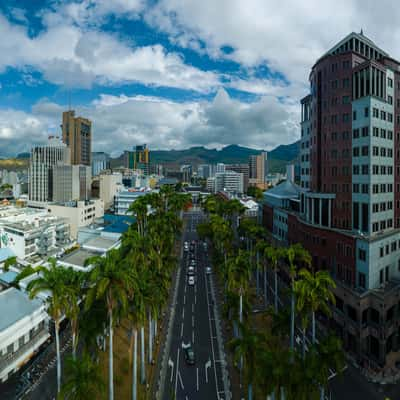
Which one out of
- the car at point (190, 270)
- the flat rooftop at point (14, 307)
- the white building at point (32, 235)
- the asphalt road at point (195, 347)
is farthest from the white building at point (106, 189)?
the flat rooftop at point (14, 307)

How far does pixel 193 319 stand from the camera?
194ft

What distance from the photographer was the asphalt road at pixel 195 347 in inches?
1583

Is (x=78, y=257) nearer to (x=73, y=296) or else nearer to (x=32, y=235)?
(x=32, y=235)

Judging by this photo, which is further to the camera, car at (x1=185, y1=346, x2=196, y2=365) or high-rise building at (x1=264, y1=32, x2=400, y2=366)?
high-rise building at (x1=264, y1=32, x2=400, y2=366)

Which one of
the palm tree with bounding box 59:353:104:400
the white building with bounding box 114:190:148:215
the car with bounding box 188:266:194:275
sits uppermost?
the white building with bounding box 114:190:148:215

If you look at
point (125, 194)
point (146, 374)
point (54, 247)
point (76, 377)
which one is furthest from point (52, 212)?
point (76, 377)

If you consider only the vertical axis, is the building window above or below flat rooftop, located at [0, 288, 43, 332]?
above

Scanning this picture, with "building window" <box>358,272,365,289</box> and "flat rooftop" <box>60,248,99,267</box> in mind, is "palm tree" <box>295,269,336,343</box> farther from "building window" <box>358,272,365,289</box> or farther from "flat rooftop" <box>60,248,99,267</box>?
"flat rooftop" <box>60,248,99,267</box>

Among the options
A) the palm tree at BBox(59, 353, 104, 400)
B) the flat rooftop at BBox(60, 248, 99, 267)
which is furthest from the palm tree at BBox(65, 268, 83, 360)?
the flat rooftop at BBox(60, 248, 99, 267)

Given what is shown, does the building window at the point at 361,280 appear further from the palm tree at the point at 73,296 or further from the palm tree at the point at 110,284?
the palm tree at the point at 73,296

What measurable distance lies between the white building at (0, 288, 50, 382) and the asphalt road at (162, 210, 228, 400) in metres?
21.7

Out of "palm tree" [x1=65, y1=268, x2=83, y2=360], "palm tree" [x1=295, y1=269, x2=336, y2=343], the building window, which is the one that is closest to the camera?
"palm tree" [x1=65, y1=268, x2=83, y2=360]

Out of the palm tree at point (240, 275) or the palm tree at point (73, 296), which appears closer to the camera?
the palm tree at point (73, 296)

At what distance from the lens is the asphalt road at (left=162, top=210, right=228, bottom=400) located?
40219mm
